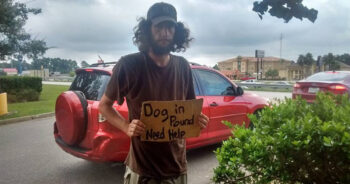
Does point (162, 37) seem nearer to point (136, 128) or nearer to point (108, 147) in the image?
point (136, 128)

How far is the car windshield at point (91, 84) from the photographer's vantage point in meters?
3.89

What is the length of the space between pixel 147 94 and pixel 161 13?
536 millimetres

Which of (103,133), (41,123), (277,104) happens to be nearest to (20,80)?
(41,123)

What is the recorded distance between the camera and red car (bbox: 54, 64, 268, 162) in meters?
3.63

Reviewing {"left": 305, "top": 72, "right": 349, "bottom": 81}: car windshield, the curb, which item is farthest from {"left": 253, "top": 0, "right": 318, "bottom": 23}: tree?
the curb

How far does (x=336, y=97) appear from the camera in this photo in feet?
8.40

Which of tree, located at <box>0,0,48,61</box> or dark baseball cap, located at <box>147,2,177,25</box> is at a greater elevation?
tree, located at <box>0,0,48,61</box>

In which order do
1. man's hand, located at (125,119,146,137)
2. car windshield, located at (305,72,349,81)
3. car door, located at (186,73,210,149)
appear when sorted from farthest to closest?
car windshield, located at (305,72,349,81) < car door, located at (186,73,210,149) < man's hand, located at (125,119,146,137)

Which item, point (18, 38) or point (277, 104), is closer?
point (277, 104)

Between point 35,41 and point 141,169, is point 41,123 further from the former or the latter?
point 141,169

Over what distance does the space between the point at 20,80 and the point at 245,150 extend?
15.7 metres

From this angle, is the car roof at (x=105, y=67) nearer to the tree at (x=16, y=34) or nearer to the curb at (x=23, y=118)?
the curb at (x=23, y=118)

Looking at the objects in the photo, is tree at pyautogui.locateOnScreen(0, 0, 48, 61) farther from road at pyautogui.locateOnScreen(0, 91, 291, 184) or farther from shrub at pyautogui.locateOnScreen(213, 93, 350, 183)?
shrub at pyautogui.locateOnScreen(213, 93, 350, 183)

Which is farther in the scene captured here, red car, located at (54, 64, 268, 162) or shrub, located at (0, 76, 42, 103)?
shrub, located at (0, 76, 42, 103)
